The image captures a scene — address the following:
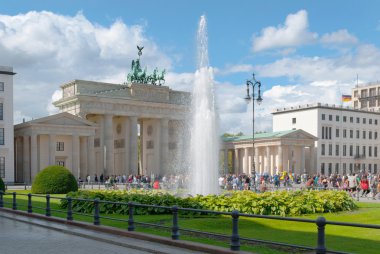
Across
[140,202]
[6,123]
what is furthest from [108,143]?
[140,202]

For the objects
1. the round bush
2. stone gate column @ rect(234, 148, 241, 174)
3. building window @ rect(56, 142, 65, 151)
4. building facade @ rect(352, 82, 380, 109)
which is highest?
building facade @ rect(352, 82, 380, 109)

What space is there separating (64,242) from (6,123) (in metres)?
56.9

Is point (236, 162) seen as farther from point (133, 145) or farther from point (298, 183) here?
point (298, 183)

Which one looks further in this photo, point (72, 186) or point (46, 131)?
point (46, 131)

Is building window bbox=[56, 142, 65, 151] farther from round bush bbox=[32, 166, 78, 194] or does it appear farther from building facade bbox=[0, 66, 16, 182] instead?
round bush bbox=[32, 166, 78, 194]

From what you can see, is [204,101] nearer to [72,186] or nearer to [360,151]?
[72,186]

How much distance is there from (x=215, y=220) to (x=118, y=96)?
215 ft

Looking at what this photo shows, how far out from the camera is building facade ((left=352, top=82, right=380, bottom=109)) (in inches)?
5369

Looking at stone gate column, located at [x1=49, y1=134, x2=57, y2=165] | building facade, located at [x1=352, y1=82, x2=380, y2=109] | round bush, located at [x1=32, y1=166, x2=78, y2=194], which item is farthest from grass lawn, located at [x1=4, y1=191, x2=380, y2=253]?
building facade, located at [x1=352, y1=82, x2=380, y2=109]

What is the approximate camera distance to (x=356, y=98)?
472 feet

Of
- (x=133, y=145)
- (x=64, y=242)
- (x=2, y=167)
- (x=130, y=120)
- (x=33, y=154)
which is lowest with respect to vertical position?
(x=2, y=167)

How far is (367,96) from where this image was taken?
13938cm

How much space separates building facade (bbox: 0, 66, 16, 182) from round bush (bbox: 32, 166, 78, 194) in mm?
31495

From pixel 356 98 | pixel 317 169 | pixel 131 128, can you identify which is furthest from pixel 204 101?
pixel 356 98
